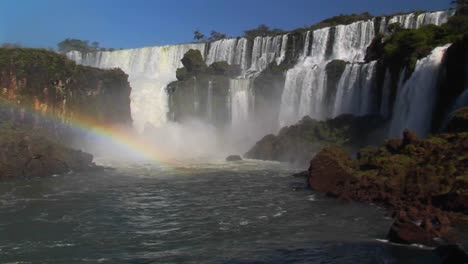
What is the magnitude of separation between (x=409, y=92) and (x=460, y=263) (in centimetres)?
1930

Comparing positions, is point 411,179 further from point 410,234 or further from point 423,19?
point 423,19

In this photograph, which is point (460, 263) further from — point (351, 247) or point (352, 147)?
point (352, 147)

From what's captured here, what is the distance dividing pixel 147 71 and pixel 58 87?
23.9 meters

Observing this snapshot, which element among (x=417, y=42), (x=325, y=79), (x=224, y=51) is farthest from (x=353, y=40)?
(x=224, y=51)

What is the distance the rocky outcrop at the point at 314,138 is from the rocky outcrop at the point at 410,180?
9.86 meters

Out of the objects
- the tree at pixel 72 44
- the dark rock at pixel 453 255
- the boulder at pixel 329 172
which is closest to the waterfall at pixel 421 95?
the boulder at pixel 329 172

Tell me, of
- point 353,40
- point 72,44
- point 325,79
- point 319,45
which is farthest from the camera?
point 72,44

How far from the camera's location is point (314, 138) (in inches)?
1391

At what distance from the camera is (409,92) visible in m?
28.7

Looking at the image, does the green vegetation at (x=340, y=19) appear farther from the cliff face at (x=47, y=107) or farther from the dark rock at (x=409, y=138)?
the dark rock at (x=409, y=138)

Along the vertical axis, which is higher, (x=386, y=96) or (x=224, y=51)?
(x=224, y=51)

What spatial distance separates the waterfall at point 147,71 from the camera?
165ft

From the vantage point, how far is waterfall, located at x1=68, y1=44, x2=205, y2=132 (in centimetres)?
5022

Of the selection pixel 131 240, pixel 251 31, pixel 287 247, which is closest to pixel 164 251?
pixel 131 240
